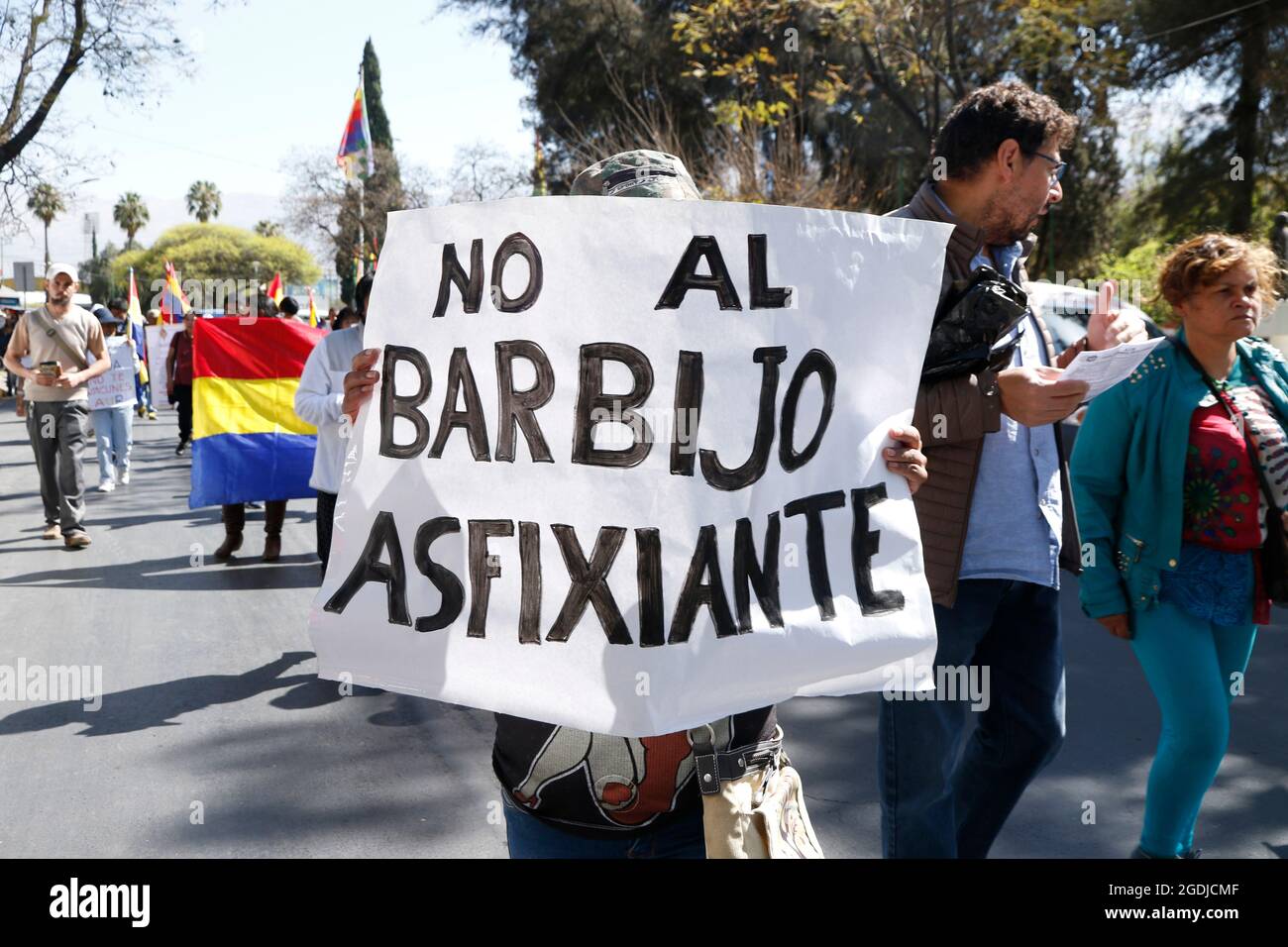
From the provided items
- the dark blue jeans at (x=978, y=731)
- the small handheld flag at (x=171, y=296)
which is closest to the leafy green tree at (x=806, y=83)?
the small handheld flag at (x=171, y=296)

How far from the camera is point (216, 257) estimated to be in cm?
8588

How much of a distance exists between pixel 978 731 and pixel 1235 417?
1.24 m

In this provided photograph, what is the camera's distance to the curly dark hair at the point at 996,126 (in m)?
2.93

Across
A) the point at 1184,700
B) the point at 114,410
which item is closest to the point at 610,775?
the point at 1184,700

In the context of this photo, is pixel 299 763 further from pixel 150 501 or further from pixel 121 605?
pixel 150 501

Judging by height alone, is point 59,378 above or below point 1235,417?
above

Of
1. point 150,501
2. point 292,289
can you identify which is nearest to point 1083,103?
point 150,501

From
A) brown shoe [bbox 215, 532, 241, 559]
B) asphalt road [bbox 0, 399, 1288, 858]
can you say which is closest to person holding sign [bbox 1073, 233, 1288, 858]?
asphalt road [bbox 0, 399, 1288, 858]

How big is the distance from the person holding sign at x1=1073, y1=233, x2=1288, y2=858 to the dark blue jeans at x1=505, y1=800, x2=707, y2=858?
6.33 ft

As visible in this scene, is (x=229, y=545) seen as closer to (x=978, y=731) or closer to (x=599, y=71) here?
(x=978, y=731)

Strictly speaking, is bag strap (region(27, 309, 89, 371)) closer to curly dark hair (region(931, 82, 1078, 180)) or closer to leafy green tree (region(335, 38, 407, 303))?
curly dark hair (region(931, 82, 1078, 180))

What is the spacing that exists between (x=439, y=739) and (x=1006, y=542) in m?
2.90

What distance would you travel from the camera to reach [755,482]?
2053mm
